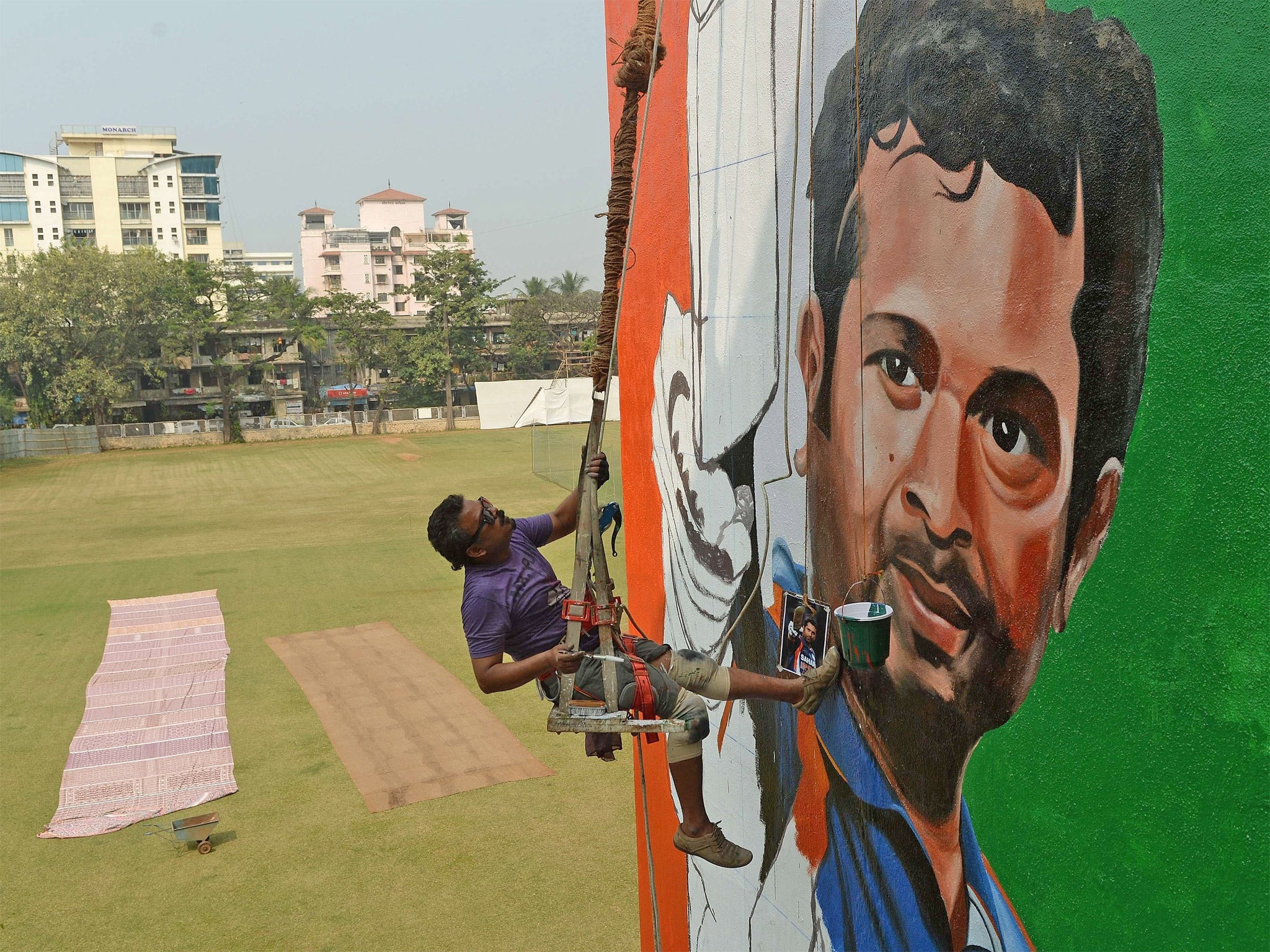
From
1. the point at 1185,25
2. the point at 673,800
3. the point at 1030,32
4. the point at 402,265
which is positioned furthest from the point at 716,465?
the point at 402,265

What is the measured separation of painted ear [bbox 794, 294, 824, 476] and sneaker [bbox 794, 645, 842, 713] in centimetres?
85

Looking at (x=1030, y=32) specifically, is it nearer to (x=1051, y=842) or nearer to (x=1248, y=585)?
(x=1248, y=585)

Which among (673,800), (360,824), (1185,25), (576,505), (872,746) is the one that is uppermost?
(1185,25)

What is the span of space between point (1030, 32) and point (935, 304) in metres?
0.91

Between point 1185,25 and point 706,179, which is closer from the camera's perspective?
point 1185,25

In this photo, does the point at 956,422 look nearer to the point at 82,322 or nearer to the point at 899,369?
the point at 899,369

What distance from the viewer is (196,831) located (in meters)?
11.6

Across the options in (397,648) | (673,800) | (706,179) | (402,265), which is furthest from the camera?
(402,265)

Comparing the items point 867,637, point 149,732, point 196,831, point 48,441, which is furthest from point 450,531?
point 48,441

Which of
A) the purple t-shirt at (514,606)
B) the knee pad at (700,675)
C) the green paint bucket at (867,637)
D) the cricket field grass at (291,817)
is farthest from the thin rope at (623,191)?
the cricket field grass at (291,817)

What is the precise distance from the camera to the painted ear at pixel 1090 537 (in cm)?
301

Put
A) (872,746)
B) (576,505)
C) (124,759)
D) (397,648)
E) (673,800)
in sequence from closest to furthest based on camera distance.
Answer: (872,746) → (576,505) → (673,800) → (124,759) → (397,648)

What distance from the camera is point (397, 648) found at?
18953mm

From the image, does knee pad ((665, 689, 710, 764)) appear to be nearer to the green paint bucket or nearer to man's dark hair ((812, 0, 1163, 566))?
the green paint bucket
